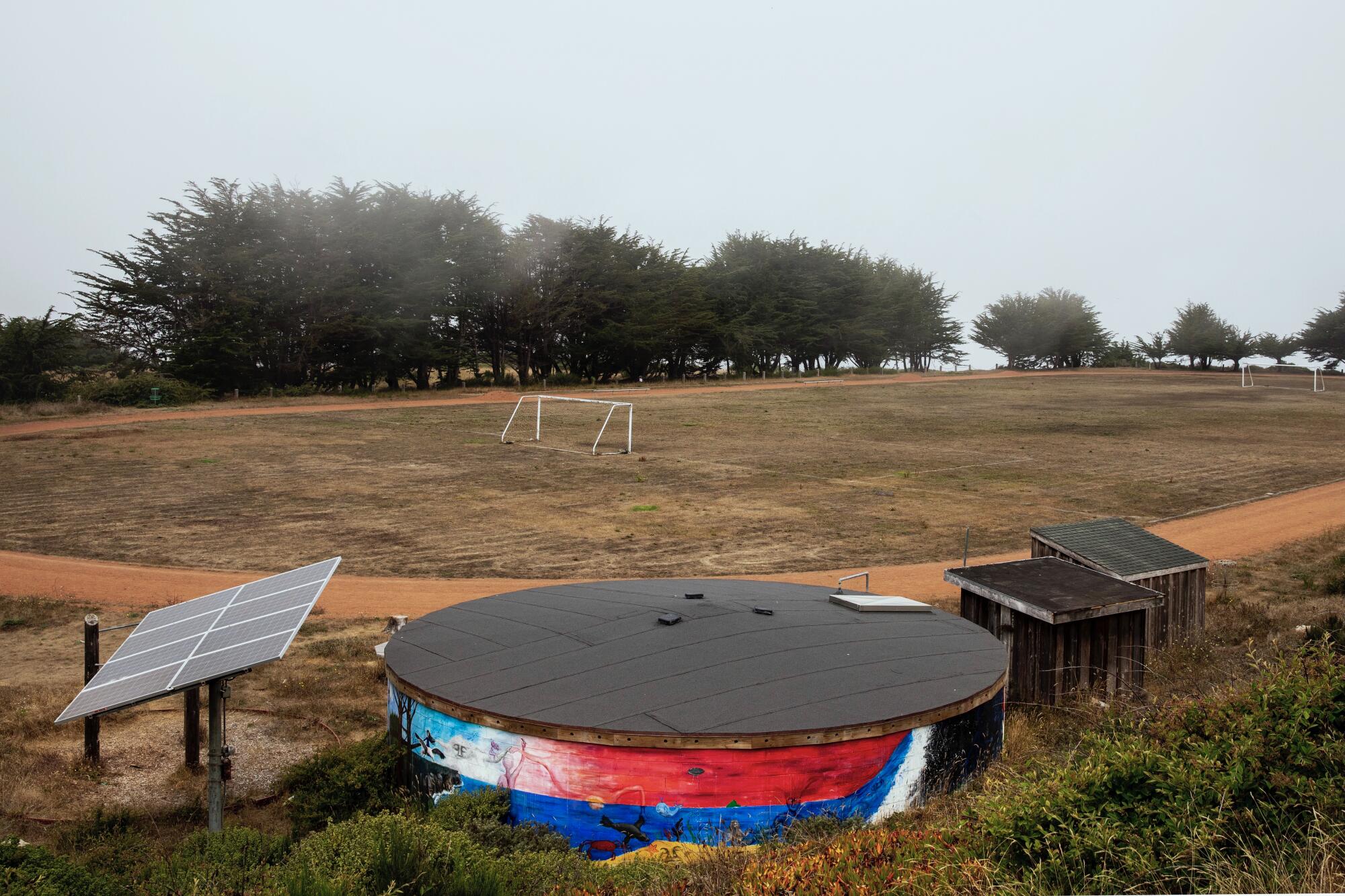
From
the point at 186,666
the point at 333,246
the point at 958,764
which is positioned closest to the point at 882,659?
the point at 958,764

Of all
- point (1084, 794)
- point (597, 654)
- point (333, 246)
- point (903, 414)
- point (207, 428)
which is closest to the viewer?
point (1084, 794)

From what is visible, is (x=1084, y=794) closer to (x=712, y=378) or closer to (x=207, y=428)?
(x=207, y=428)

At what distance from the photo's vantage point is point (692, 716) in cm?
733

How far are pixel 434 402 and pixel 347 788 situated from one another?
49.7m

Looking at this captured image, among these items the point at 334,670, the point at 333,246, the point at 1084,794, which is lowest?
Result: the point at 334,670

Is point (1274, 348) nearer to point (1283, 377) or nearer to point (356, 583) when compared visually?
point (1283, 377)

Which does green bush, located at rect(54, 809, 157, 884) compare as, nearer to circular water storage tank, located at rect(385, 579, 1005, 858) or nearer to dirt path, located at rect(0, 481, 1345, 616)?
circular water storage tank, located at rect(385, 579, 1005, 858)

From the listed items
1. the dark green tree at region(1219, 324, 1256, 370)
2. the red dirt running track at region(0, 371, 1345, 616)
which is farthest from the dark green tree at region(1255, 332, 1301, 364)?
the red dirt running track at region(0, 371, 1345, 616)

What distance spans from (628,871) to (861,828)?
175cm

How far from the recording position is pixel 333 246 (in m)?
58.8

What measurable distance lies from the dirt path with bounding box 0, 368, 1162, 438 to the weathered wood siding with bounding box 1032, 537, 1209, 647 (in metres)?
40.9

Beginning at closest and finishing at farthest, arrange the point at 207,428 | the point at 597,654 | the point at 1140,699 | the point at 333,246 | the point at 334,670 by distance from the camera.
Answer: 1. the point at 597,654
2. the point at 1140,699
3. the point at 334,670
4. the point at 207,428
5. the point at 333,246

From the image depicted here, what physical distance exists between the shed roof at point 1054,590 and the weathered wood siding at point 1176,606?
33.4 inches

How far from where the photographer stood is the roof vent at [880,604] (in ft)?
34.2
